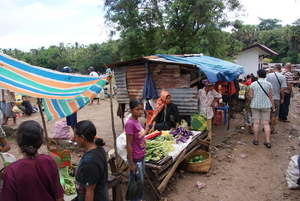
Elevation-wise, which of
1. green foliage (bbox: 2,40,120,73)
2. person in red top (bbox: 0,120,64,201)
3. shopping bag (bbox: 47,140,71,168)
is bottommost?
shopping bag (bbox: 47,140,71,168)

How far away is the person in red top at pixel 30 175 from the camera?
5.52 ft

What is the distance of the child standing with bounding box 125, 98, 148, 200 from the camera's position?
9.80 feet

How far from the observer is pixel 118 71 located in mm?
7102

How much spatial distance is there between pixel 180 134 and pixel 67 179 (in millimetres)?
2752

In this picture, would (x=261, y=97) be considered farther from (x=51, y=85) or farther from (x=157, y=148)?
(x=51, y=85)

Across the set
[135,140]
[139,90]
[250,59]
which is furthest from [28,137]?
[250,59]

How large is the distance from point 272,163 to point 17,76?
5.48 metres

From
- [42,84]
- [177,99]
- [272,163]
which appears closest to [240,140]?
[272,163]

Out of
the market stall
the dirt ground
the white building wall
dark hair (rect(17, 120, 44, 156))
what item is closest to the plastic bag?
the market stall

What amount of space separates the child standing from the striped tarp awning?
0.79 metres

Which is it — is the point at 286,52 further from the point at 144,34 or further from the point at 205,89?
the point at 205,89

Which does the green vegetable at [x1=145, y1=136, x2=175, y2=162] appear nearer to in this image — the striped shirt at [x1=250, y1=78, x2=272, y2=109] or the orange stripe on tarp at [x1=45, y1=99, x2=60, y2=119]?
the orange stripe on tarp at [x1=45, y1=99, x2=60, y2=119]

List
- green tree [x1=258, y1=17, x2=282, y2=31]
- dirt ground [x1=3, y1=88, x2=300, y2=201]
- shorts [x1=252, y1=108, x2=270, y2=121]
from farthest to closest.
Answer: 1. green tree [x1=258, y1=17, x2=282, y2=31]
2. shorts [x1=252, y1=108, x2=270, y2=121]
3. dirt ground [x1=3, y1=88, x2=300, y2=201]

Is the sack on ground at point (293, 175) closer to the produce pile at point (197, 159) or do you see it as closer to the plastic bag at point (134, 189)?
the produce pile at point (197, 159)
